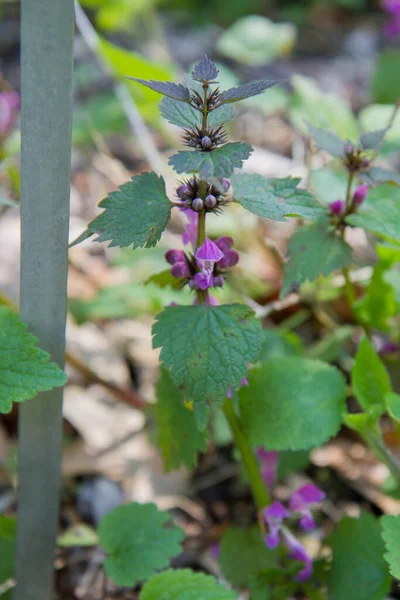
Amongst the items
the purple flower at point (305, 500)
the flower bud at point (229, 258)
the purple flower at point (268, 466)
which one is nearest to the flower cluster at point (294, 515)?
the purple flower at point (305, 500)

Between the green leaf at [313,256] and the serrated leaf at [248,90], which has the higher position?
the serrated leaf at [248,90]

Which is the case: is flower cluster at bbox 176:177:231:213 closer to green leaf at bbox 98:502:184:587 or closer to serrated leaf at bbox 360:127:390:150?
serrated leaf at bbox 360:127:390:150

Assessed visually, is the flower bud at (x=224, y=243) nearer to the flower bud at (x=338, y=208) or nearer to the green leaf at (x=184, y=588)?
the flower bud at (x=338, y=208)

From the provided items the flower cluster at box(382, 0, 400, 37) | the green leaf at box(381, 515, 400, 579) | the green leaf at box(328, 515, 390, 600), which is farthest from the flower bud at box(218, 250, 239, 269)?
the flower cluster at box(382, 0, 400, 37)

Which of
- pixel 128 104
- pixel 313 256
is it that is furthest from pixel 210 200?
pixel 128 104

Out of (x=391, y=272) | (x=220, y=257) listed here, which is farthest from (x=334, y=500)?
(x=220, y=257)

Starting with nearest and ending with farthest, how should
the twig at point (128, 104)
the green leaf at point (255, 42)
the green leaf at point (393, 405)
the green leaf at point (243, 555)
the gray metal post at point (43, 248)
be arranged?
the gray metal post at point (43, 248) < the green leaf at point (393, 405) < the green leaf at point (243, 555) < the twig at point (128, 104) < the green leaf at point (255, 42)
